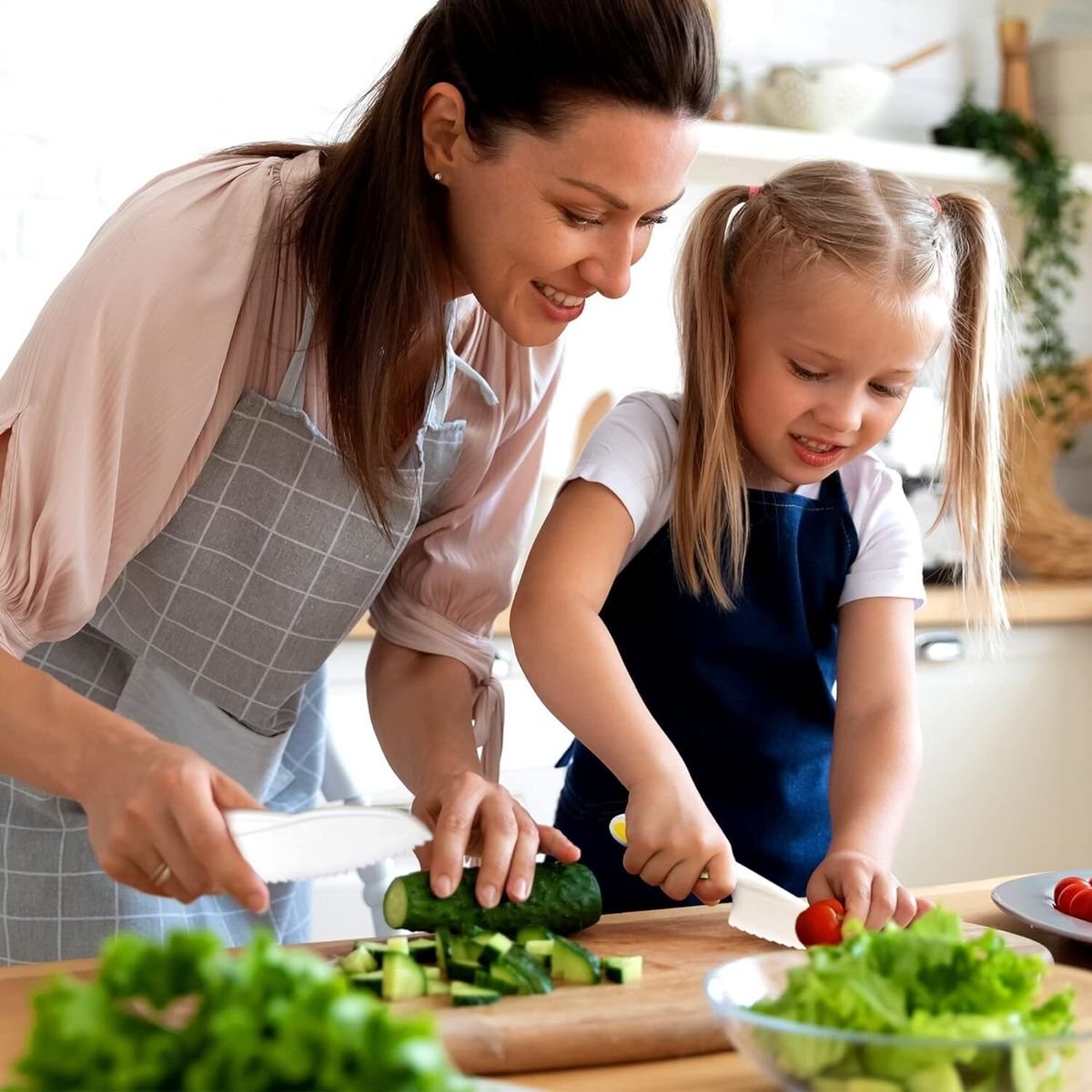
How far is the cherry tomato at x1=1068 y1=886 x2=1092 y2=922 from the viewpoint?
3.69 feet

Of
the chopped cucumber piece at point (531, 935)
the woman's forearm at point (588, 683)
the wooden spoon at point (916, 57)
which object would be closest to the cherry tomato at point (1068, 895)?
the woman's forearm at point (588, 683)

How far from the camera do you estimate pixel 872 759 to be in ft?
4.40

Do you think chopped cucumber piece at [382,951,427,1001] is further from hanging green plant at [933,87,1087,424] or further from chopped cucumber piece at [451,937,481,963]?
hanging green plant at [933,87,1087,424]

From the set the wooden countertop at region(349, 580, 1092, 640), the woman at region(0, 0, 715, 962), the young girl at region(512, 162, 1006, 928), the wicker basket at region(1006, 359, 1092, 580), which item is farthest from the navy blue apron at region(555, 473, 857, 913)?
the wicker basket at region(1006, 359, 1092, 580)

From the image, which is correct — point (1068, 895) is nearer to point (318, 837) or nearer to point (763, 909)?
point (763, 909)

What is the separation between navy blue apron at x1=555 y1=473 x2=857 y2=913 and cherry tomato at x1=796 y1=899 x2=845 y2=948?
0.39m

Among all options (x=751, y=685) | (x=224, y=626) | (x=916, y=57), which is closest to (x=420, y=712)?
(x=224, y=626)

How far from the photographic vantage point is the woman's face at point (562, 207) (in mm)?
1148

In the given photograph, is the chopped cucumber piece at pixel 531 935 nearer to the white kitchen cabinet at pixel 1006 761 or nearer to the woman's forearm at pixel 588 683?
the woman's forearm at pixel 588 683

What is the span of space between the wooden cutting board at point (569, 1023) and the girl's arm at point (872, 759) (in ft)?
0.45

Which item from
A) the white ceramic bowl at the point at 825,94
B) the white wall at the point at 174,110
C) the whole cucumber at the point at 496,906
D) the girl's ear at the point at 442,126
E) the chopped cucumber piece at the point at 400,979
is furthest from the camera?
the white ceramic bowl at the point at 825,94

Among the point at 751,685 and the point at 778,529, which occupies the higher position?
the point at 778,529

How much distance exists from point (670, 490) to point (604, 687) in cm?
28

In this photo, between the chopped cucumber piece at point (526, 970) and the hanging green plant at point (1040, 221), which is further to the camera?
the hanging green plant at point (1040, 221)
